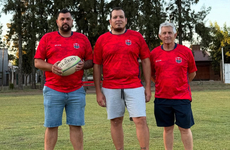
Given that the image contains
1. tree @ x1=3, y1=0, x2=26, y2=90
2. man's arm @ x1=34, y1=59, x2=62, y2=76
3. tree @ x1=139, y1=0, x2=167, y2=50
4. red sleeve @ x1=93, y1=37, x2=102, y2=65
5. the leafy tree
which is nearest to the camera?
man's arm @ x1=34, y1=59, x2=62, y2=76

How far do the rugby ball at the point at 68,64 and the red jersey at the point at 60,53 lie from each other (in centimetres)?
10

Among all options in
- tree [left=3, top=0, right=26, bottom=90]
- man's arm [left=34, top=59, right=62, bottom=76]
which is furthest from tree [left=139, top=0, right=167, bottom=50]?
man's arm [left=34, top=59, right=62, bottom=76]

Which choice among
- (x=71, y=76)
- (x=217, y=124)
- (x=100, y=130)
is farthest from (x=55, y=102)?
(x=217, y=124)

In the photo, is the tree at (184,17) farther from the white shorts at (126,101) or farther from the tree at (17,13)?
the white shorts at (126,101)

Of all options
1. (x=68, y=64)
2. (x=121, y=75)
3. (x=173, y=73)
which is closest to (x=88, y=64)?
(x=68, y=64)

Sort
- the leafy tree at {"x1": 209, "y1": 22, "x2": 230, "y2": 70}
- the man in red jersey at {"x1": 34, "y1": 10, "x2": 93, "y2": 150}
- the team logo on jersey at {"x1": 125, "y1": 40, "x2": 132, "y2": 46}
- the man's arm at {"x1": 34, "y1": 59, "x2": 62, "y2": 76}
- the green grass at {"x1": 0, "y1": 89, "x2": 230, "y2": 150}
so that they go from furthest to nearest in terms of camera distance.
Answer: the leafy tree at {"x1": 209, "y1": 22, "x2": 230, "y2": 70} < the green grass at {"x1": 0, "y1": 89, "x2": 230, "y2": 150} < the team logo on jersey at {"x1": 125, "y1": 40, "x2": 132, "y2": 46} < the man in red jersey at {"x1": 34, "y1": 10, "x2": 93, "y2": 150} < the man's arm at {"x1": 34, "y1": 59, "x2": 62, "y2": 76}

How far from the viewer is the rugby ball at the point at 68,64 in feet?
14.9

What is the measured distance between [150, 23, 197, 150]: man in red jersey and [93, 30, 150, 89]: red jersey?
1.20 ft

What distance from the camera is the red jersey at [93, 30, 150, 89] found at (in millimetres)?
4762

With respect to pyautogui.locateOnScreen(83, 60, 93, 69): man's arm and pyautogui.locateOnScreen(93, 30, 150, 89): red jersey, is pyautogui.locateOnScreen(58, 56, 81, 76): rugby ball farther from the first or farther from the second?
pyautogui.locateOnScreen(93, 30, 150, 89): red jersey

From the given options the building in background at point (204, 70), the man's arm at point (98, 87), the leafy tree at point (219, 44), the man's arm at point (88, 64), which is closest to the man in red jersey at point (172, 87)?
the man's arm at point (98, 87)

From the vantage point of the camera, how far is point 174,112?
4934 mm

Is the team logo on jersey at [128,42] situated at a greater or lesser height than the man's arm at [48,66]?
greater

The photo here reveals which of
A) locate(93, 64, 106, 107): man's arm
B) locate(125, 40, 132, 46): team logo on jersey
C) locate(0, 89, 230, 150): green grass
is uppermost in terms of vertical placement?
locate(125, 40, 132, 46): team logo on jersey
